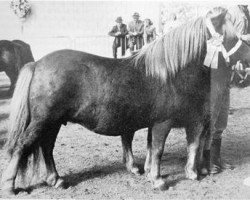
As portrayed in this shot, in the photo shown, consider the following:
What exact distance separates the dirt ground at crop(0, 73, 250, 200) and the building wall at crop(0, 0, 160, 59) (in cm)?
197

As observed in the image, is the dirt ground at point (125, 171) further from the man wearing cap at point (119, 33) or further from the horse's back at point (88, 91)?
the man wearing cap at point (119, 33)

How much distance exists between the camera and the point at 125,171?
4027 millimetres

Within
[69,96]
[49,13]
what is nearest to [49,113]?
[69,96]

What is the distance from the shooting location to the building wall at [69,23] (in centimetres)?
600

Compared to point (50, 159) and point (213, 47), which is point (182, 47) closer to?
point (213, 47)

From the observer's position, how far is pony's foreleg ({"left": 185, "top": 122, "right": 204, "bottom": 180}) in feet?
12.0

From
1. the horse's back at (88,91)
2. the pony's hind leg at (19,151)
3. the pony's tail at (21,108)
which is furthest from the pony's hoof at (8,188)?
the horse's back at (88,91)

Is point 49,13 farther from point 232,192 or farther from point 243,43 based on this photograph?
point 232,192

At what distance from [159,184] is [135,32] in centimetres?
677

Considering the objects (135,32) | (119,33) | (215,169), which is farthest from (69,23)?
(215,169)

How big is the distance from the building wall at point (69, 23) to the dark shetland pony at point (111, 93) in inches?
107

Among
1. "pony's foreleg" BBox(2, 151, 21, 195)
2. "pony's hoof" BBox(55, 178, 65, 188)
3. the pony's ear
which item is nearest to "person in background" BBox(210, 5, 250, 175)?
the pony's ear

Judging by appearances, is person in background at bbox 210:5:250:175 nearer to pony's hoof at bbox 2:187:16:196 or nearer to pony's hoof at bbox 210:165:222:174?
pony's hoof at bbox 210:165:222:174

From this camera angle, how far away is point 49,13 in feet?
19.4
